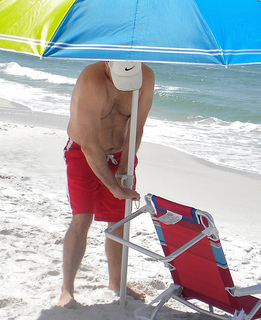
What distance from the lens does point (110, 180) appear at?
3.25 m

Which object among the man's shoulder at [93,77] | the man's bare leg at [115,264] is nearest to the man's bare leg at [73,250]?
the man's bare leg at [115,264]

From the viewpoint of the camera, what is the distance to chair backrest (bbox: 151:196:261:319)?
9.76ft

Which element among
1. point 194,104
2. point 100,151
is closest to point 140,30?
point 100,151

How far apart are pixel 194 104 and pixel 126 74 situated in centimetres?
1321

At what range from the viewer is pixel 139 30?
2518mm

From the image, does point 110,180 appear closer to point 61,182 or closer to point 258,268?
point 258,268

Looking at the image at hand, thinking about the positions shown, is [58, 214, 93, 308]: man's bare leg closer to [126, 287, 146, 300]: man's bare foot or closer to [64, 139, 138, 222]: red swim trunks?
[64, 139, 138, 222]: red swim trunks

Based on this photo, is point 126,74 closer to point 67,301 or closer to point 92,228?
point 67,301

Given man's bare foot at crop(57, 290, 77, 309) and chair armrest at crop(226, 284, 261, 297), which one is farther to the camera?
man's bare foot at crop(57, 290, 77, 309)

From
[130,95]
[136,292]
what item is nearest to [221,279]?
[136,292]

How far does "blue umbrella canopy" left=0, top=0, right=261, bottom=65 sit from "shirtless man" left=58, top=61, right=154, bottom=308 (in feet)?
1.55

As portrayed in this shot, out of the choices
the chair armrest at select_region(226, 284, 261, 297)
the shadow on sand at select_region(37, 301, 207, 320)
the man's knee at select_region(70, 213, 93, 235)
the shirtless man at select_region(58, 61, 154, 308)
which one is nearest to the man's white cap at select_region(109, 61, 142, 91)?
the shirtless man at select_region(58, 61, 154, 308)

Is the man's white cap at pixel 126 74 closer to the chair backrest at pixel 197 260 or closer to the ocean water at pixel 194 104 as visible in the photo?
the ocean water at pixel 194 104

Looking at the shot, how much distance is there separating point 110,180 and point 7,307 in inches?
37.6
